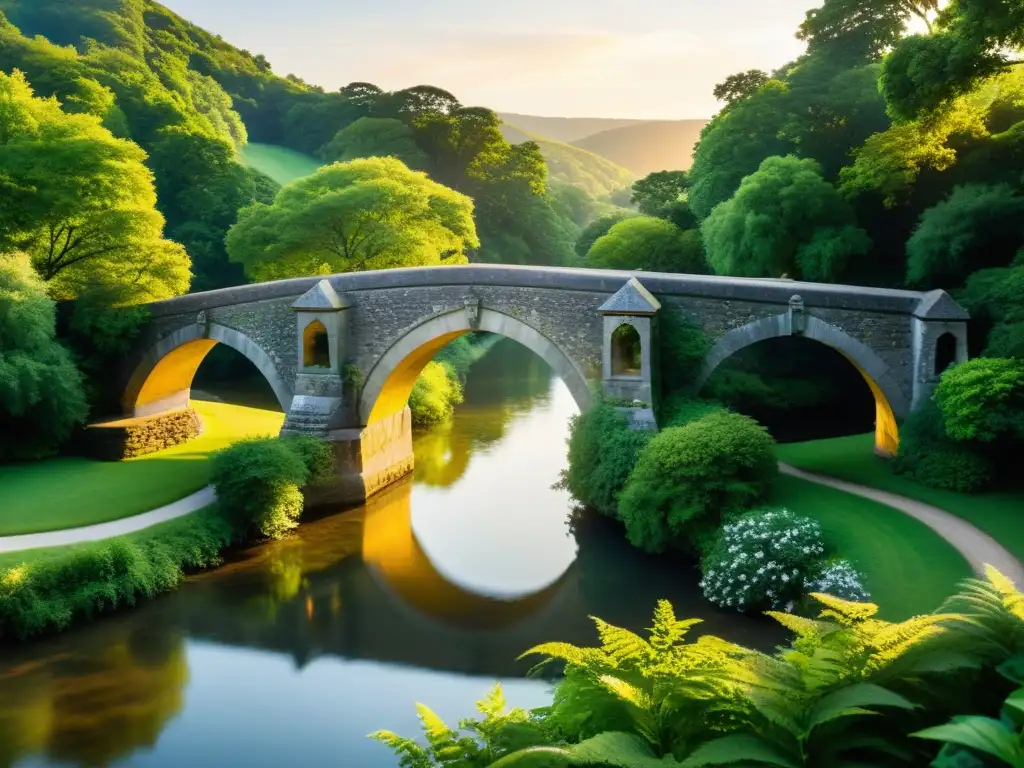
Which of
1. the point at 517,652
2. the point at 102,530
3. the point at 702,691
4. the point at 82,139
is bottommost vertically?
the point at 517,652

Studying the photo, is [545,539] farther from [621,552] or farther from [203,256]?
[203,256]

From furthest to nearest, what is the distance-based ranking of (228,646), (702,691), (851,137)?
(851,137) < (228,646) < (702,691)

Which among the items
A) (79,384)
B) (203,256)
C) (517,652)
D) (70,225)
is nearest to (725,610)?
(517,652)

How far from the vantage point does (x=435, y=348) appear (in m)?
23.1

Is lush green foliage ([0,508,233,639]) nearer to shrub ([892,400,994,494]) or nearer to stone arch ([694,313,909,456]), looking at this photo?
stone arch ([694,313,909,456])

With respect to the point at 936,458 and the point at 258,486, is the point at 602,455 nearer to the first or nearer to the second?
the point at 936,458

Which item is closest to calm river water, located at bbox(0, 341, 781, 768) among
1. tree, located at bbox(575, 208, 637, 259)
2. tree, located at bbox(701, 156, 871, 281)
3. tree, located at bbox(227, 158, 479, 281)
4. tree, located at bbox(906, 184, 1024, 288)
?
tree, located at bbox(701, 156, 871, 281)

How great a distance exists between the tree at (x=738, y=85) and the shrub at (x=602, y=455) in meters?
21.4

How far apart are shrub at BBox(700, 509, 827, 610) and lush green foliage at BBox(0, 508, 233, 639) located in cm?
923

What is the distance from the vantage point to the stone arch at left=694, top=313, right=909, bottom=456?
19.6m

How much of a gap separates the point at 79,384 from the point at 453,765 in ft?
65.7

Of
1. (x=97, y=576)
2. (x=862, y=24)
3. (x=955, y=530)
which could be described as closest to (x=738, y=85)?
(x=862, y=24)

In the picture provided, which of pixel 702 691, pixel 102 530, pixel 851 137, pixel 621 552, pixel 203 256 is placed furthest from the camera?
pixel 203 256

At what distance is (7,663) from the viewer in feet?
46.2
